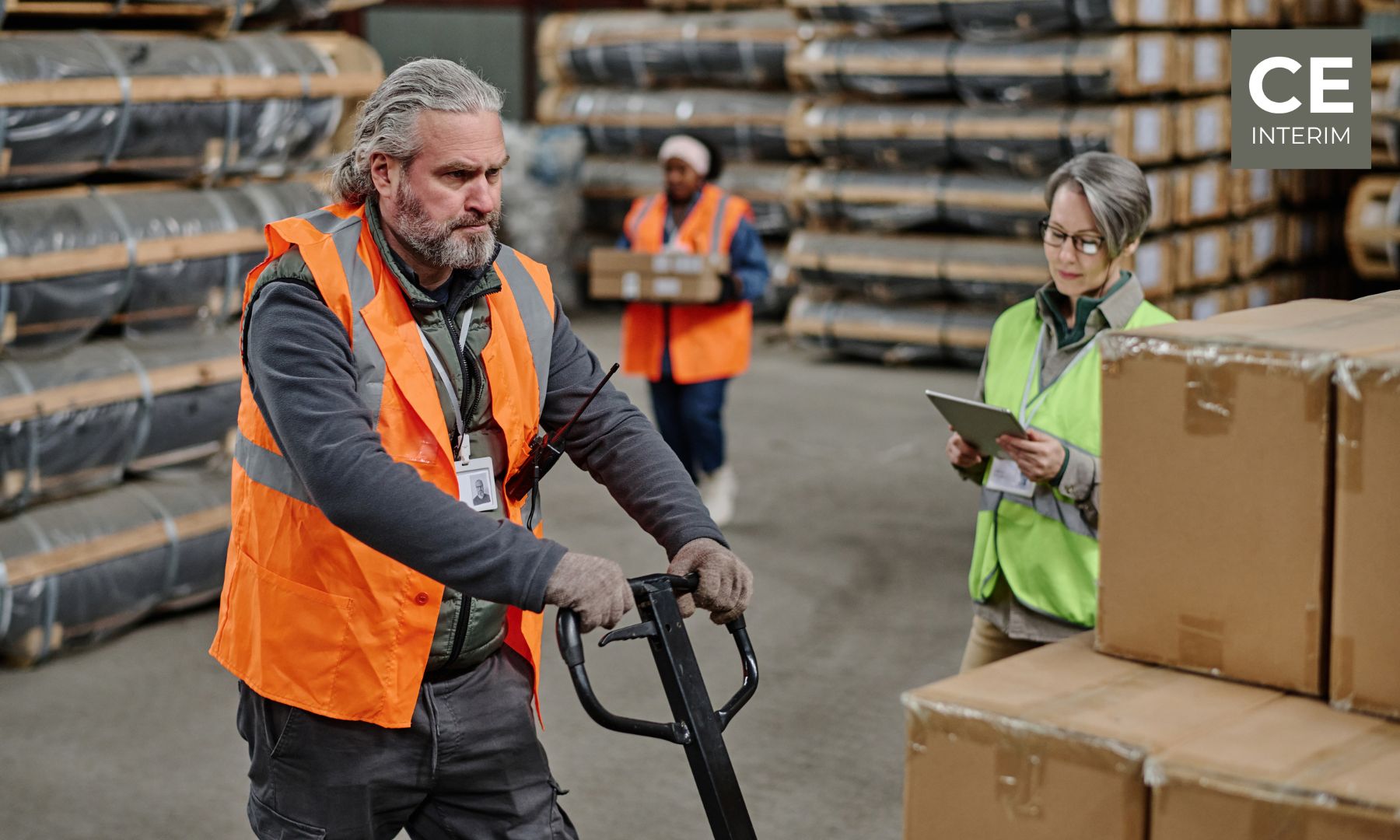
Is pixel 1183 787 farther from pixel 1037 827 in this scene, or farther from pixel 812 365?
pixel 812 365

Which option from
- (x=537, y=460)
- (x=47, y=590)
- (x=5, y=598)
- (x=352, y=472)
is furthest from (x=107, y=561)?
(x=352, y=472)

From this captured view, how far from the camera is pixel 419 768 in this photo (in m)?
2.80

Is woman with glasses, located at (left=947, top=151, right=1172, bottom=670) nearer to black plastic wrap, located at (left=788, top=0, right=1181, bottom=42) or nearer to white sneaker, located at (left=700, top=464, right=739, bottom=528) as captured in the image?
white sneaker, located at (left=700, top=464, right=739, bottom=528)

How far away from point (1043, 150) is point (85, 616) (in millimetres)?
7352

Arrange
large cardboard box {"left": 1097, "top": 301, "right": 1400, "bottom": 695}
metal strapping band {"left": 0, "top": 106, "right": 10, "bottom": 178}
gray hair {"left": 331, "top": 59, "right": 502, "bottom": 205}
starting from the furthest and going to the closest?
metal strapping band {"left": 0, "top": 106, "right": 10, "bottom": 178} < gray hair {"left": 331, "top": 59, "right": 502, "bottom": 205} < large cardboard box {"left": 1097, "top": 301, "right": 1400, "bottom": 695}

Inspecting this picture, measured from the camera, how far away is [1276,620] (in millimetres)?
2072

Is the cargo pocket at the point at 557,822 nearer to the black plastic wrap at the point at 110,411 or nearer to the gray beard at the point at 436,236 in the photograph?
the gray beard at the point at 436,236

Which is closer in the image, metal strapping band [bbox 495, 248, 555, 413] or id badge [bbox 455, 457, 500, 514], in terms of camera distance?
id badge [bbox 455, 457, 500, 514]

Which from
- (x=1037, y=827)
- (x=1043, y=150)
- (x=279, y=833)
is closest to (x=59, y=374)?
(x=279, y=833)

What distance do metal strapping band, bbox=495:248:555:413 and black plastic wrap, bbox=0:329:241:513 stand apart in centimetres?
352

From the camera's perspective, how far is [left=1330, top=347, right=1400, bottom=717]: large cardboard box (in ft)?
6.30

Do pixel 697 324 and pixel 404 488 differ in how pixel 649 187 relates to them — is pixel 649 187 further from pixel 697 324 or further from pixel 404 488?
pixel 404 488

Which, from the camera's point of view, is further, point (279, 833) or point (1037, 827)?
point (279, 833)

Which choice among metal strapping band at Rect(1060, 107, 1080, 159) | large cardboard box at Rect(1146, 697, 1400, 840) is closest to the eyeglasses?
large cardboard box at Rect(1146, 697, 1400, 840)
